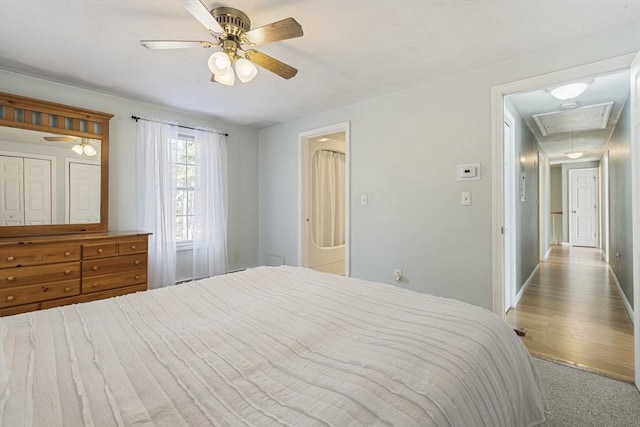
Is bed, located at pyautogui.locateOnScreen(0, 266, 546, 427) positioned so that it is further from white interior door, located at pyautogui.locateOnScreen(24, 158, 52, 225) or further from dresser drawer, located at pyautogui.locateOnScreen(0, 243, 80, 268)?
white interior door, located at pyautogui.locateOnScreen(24, 158, 52, 225)

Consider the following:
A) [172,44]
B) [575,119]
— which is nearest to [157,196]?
[172,44]

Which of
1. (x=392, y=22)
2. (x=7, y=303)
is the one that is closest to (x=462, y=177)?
(x=392, y=22)

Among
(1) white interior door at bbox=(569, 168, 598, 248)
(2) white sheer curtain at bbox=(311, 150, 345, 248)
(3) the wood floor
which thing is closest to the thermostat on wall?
(3) the wood floor

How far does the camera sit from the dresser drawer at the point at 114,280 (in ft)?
8.61

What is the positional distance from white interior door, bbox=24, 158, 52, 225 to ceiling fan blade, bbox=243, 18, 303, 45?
2519 mm

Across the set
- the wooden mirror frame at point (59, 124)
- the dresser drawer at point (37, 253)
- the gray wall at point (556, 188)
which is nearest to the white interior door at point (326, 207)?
the wooden mirror frame at point (59, 124)

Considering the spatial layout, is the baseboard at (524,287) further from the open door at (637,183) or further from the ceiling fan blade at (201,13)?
the ceiling fan blade at (201,13)

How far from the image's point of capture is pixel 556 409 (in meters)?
1.66

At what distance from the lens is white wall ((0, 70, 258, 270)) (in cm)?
284

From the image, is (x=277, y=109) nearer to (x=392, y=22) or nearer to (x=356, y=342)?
(x=392, y=22)

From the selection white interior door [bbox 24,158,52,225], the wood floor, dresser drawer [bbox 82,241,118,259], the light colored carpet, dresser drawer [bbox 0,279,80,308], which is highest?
white interior door [bbox 24,158,52,225]

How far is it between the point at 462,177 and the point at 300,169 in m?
2.16

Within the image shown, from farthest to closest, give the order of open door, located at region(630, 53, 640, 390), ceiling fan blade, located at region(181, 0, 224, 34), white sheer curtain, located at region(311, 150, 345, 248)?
white sheer curtain, located at region(311, 150, 345, 248)
open door, located at region(630, 53, 640, 390)
ceiling fan blade, located at region(181, 0, 224, 34)

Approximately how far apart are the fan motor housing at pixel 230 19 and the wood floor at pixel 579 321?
10.6 ft
